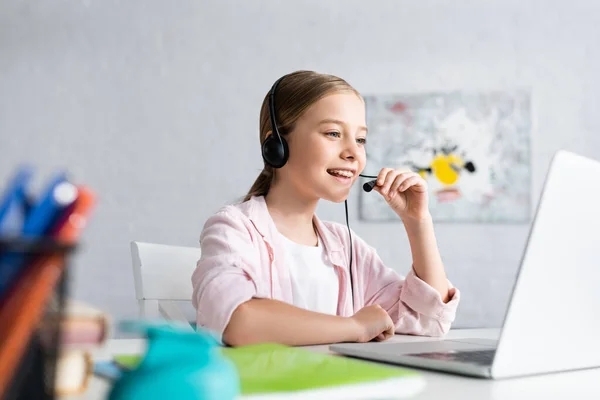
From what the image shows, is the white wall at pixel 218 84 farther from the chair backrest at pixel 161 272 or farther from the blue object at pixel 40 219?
the blue object at pixel 40 219

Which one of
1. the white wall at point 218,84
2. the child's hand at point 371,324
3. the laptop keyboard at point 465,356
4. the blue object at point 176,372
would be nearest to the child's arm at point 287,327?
the child's hand at point 371,324

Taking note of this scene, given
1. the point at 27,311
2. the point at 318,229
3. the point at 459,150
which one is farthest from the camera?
the point at 459,150

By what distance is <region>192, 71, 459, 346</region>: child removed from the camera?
1.29 metres

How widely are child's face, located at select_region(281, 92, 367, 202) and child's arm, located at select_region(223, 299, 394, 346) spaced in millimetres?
424

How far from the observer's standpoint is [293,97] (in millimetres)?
1520

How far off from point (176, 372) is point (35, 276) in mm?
103

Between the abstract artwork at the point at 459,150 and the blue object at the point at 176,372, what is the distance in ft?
10.8

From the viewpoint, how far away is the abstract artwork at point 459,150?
3.62 meters

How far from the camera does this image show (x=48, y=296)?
1.01ft

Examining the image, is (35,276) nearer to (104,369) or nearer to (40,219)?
(40,219)

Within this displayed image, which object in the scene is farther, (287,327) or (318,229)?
(318,229)

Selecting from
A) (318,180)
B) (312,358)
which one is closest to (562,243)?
(312,358)

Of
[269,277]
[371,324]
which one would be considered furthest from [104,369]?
[269,277]

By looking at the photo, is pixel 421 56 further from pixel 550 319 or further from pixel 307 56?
pixel 550 319
